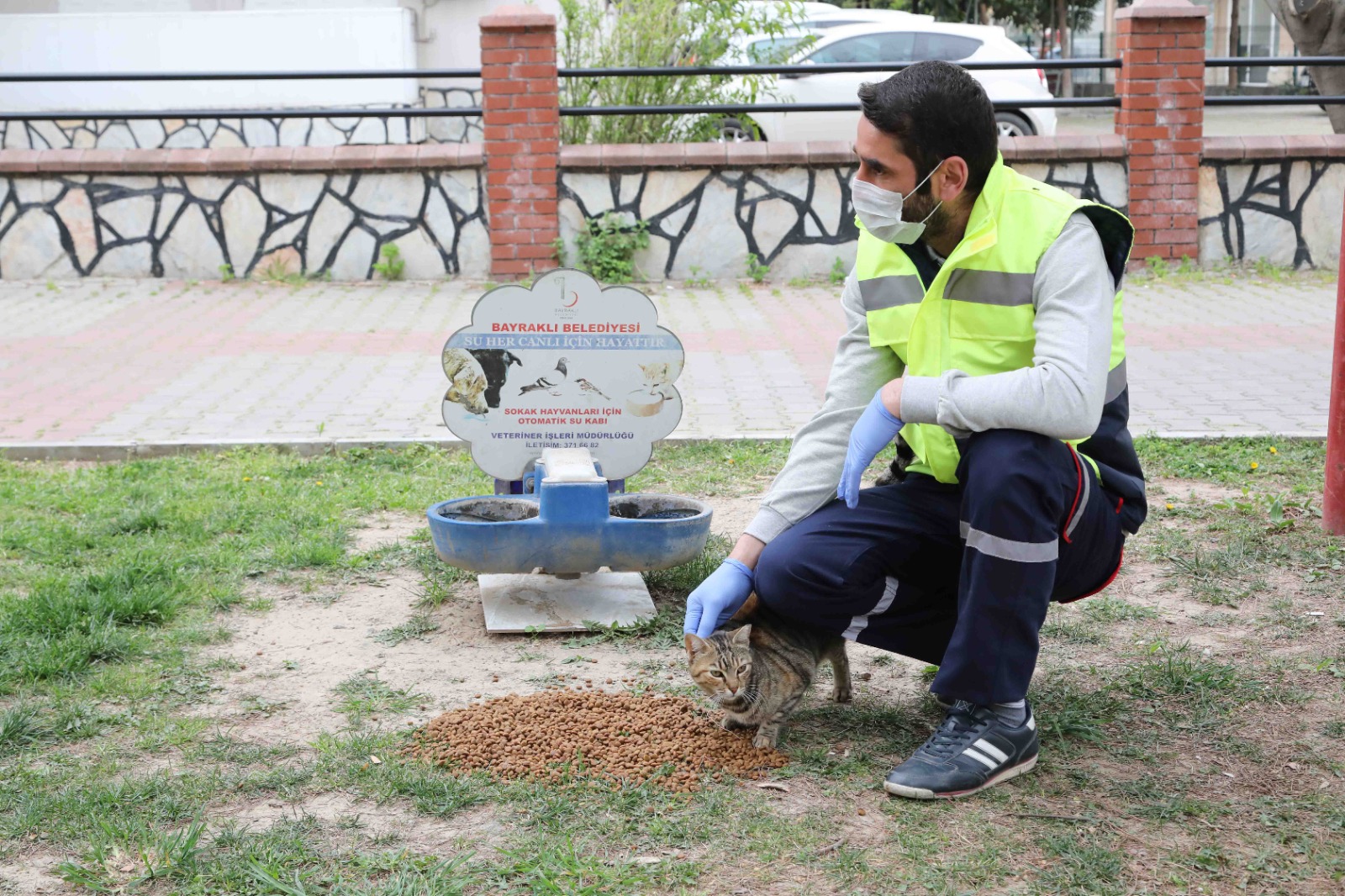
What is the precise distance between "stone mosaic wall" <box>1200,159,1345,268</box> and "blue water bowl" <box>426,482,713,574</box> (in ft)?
26.5

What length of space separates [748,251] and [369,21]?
6388 millimetres

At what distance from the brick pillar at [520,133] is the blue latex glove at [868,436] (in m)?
7.56

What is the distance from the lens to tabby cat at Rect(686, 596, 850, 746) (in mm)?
3109

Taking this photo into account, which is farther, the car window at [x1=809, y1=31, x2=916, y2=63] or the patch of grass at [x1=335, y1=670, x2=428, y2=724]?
the car window at [x1=809, y1=31, x2=916, y2=63]

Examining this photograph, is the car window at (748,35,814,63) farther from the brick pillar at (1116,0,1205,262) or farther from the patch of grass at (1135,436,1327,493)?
the patch of grass at (1135,436,1327,493)

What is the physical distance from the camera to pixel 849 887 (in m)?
2.60

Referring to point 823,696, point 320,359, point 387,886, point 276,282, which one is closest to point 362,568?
point 823,696

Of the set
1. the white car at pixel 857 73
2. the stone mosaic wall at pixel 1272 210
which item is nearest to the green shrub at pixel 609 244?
the white car at pixel 857 73

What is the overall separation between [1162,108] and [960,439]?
8499 mm

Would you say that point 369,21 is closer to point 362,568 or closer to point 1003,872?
point 362,568

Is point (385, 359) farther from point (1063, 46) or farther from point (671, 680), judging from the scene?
point (1063, 46)

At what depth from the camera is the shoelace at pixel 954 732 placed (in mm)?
3039

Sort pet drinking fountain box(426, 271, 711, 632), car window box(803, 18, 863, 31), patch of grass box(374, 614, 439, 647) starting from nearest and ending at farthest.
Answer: patch of grass box(374, 614, 439, 647), pet drinking fountain box(426, 271, 711, 632), car window box(803, 18, 863, 31)

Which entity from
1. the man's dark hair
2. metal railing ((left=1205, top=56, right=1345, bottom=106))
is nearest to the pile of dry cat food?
the man's dark hair
